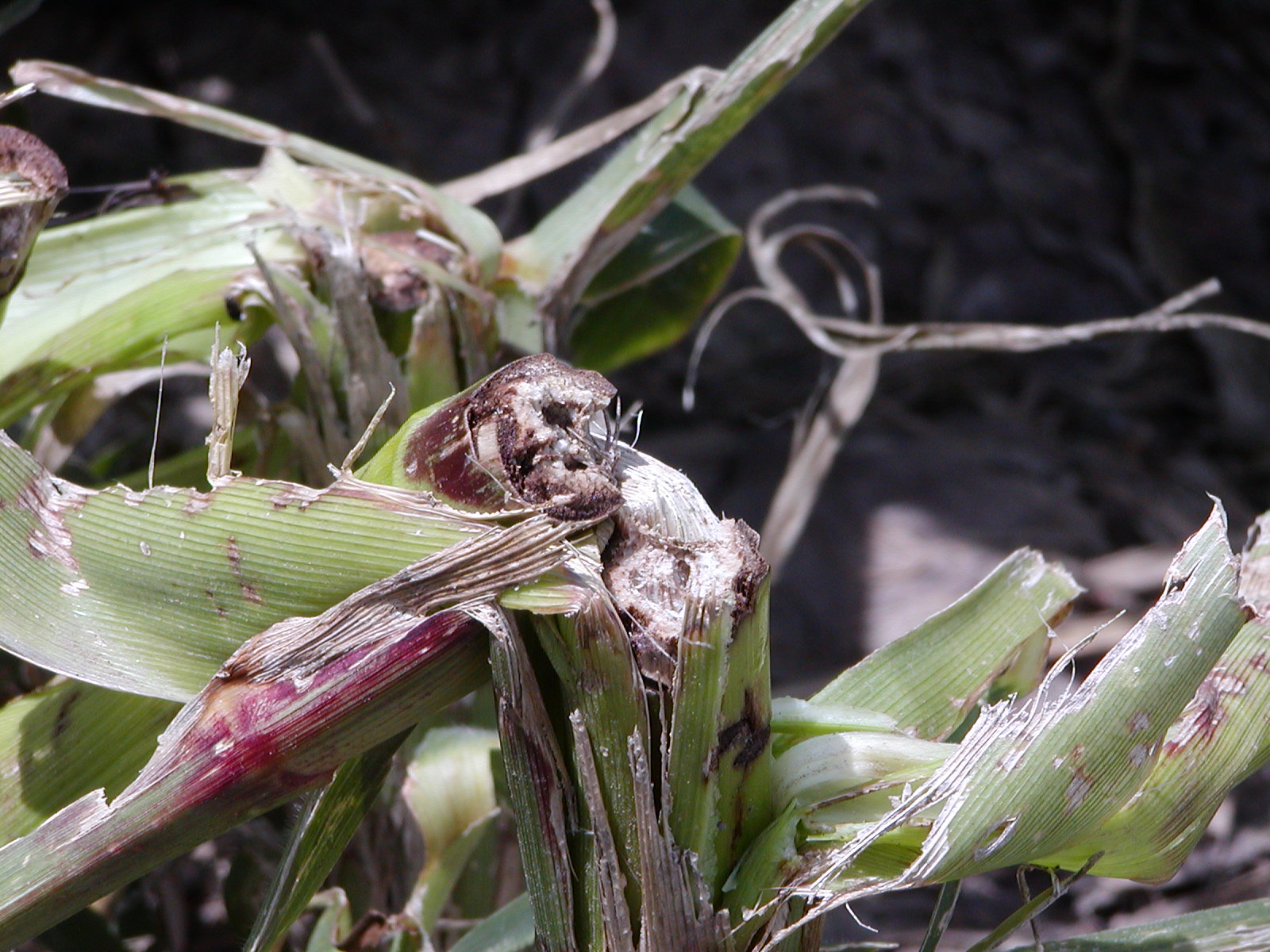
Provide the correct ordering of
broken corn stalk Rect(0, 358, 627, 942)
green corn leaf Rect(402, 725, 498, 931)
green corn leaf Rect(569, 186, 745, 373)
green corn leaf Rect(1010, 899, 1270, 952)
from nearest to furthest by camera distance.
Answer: broken corn stalk Rect(0, 358, 627, 942), green corn leaf Rect(1010, 899, 1270, 952), green corn leaf Rect(402, 725, 498, 931), green corn leaf Rect(569, 186, 745, 373)

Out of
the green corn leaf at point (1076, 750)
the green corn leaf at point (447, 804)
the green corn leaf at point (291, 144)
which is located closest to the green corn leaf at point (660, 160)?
the green corn leaf at point (291, 144)

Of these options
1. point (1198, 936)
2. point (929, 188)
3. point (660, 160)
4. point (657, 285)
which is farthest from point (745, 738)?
point (929, 188)

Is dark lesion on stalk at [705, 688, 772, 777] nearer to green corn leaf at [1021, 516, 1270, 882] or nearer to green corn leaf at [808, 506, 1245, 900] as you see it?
green corn leaf at [808, 506, 1245, 900]

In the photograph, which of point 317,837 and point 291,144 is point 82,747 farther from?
point 291,144

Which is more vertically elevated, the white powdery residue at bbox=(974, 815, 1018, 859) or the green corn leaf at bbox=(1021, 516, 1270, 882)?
the white powdery residue at bbox=(974, 815, 1018, 859)

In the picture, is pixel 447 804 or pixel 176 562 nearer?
pixel 176 562

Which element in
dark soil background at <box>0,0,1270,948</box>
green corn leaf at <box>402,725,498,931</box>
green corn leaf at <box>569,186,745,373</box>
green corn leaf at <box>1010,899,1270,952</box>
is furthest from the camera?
dark soil background at <box>0,0,1270,948</box>

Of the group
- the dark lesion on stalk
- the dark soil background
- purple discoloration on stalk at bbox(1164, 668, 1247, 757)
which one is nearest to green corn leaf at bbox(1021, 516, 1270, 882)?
purple discoloration on stalk at bbox(1164, 668, 1247, 757)
